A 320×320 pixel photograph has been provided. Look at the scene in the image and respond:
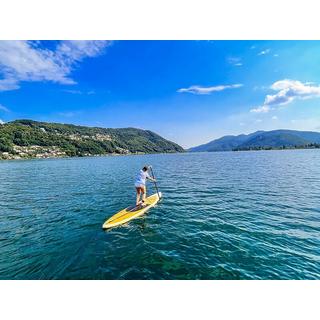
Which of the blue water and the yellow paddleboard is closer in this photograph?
the blue water

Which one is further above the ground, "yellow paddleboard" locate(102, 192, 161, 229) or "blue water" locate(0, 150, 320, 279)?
"yellow paddleboard" locate(102, 192, 161, 229)

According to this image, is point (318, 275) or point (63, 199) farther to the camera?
point (63, 199)

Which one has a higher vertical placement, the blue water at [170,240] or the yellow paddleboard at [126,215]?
the yellow paddleboard at [126,215]

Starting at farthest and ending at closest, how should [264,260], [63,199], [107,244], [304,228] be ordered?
[63,199], [304,228], [107,244], [264,260]

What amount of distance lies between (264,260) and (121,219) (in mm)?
10380

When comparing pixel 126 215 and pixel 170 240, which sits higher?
pixel 126 215

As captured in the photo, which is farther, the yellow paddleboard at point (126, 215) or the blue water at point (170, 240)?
the yellow paddleboard at point (126, 215)

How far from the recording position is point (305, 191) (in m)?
28.2

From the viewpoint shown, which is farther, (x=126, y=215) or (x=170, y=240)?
(x=126, y=215)
